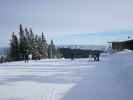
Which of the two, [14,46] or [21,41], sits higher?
[21,41]

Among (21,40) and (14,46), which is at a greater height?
(21,40)

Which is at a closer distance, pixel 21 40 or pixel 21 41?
pixel 21 41

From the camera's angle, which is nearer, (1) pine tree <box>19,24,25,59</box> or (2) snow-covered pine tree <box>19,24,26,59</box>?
(2) snow-covered pine tree <box>19,24,26,59</box>

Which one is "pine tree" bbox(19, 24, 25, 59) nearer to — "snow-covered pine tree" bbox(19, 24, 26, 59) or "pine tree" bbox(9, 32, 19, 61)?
"snow-covered pine tree" bbox(19, 24, 26, 59)

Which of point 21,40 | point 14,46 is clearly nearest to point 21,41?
point 21,40

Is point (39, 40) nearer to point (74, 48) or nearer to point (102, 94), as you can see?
point (74, 48)

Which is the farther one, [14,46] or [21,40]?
[14,46]

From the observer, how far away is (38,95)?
4977 millimetres

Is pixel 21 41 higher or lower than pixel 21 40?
lower

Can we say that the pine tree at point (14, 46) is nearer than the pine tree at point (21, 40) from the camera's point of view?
No

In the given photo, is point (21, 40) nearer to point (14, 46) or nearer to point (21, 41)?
point (21, 41)

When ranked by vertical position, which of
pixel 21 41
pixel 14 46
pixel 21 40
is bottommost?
pixel 14 46

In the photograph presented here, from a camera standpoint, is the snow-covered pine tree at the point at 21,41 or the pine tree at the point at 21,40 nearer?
the snow-covered pine tree at the point at 21,41

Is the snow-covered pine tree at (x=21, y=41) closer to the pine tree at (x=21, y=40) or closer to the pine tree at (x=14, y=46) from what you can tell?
the pine tree at (x=21, y=40)
